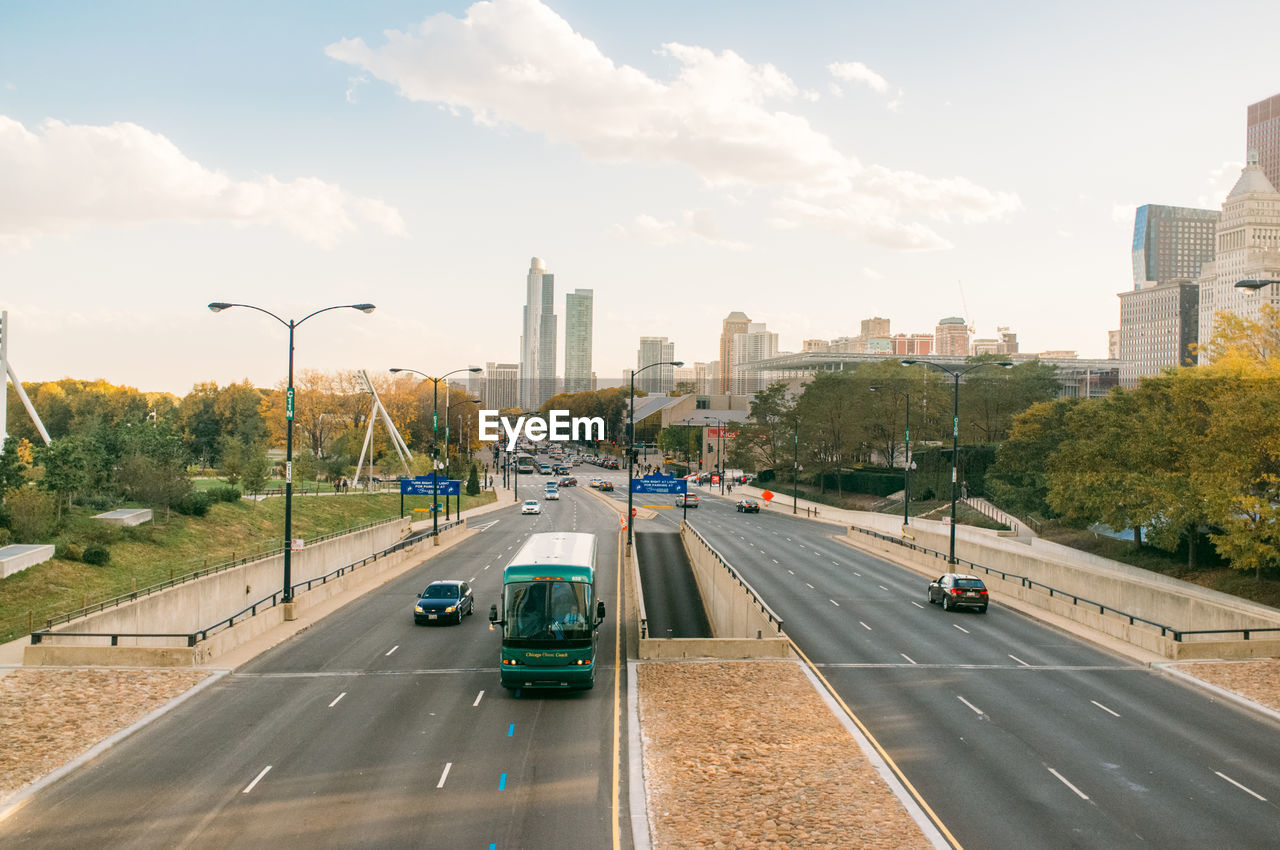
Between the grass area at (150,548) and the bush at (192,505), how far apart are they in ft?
1.80

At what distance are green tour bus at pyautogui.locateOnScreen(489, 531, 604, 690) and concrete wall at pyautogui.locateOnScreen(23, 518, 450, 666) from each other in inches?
348

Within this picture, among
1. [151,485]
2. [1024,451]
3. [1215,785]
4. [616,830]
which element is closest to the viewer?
[616,830]

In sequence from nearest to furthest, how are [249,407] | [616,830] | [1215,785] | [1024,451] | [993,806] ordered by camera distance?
[616,830] → [993,806] → [1215,785] → [1024,451] → [249,407]

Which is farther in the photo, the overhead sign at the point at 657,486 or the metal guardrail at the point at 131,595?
the overhead sign at the point at 657,486

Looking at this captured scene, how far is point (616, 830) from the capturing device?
13422 mm

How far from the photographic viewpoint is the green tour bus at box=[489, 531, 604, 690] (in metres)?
20.6

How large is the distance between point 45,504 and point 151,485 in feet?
30.6

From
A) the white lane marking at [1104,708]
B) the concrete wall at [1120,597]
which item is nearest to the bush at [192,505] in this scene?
the concrete wall at [1120,597]

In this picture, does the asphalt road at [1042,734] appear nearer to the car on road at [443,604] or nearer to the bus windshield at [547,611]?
the bus windshield at [547,611]

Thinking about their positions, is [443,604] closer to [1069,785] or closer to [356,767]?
[356,767]

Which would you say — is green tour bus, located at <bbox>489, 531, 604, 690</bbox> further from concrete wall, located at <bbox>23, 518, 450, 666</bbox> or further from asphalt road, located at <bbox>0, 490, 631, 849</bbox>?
concrete wall, located at <bbox>23, 518, 450, 666</bbox>

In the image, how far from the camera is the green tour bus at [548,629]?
20.6 m

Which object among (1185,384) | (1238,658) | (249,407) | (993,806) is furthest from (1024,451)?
(249,407)

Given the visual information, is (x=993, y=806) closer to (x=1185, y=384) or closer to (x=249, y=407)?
(x=1185, y=384)
